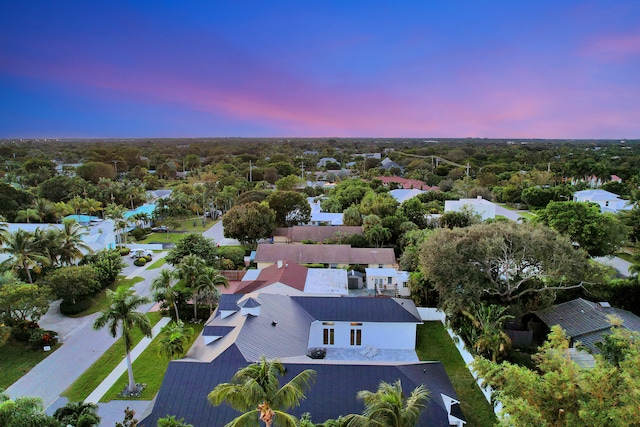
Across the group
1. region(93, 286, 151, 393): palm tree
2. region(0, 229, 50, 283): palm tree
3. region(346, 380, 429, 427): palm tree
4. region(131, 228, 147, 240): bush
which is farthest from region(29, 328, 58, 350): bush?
region(131, 228, 147, 240): bush

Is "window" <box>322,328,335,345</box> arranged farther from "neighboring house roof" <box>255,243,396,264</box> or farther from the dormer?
"neighboring house roof" <box>255,243,396,264</box>

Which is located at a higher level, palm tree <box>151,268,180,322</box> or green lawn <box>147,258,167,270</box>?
palm tree <box>151,268,180,322</box>

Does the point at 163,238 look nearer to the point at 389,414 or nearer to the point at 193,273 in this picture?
the point at 193,273

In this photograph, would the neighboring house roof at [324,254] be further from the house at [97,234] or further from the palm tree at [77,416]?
the palm tree at [77,416]

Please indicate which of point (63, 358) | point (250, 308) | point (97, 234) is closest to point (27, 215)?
point (97, 234)

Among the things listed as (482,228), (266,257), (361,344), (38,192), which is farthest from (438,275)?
(38,192)

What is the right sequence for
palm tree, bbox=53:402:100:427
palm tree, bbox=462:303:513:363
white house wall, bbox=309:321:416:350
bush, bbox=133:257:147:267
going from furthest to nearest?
bush, bbox=133:257:147:267, white house wall, bbox=309:321:416:350, palm tree, bbox=462:303:513:363, palm tree, bbox=53:402:100:427
